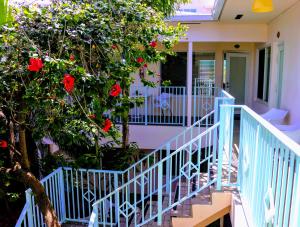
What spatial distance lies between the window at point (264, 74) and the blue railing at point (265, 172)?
15.6ft

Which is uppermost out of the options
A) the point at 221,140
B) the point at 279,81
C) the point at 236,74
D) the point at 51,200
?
the point at 236,74

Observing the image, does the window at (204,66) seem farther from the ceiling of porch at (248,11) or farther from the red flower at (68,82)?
the red flower at (68,82)

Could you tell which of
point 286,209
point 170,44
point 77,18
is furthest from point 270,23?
point 286,209

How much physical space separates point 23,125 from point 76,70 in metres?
1.27

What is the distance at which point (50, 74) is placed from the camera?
2531mm

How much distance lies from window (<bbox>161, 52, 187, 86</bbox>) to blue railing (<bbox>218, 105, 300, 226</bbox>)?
604 centimetres

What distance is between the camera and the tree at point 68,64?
2605mm

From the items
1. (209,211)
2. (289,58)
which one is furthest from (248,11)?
(209,211)

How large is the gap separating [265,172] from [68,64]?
186 centimetres

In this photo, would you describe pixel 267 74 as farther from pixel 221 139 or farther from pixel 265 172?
pixel 265 172

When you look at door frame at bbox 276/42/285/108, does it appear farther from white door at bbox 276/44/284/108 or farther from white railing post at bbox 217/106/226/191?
white railing post at bbox 217/106/226/191

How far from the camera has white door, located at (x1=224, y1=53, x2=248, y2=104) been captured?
9.77 metres

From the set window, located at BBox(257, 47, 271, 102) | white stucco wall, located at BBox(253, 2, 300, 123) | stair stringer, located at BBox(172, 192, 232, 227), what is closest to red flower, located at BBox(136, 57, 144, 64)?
stair stringer, located at BBox(172, 192, 232, 227)

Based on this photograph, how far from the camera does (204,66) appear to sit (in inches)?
382
